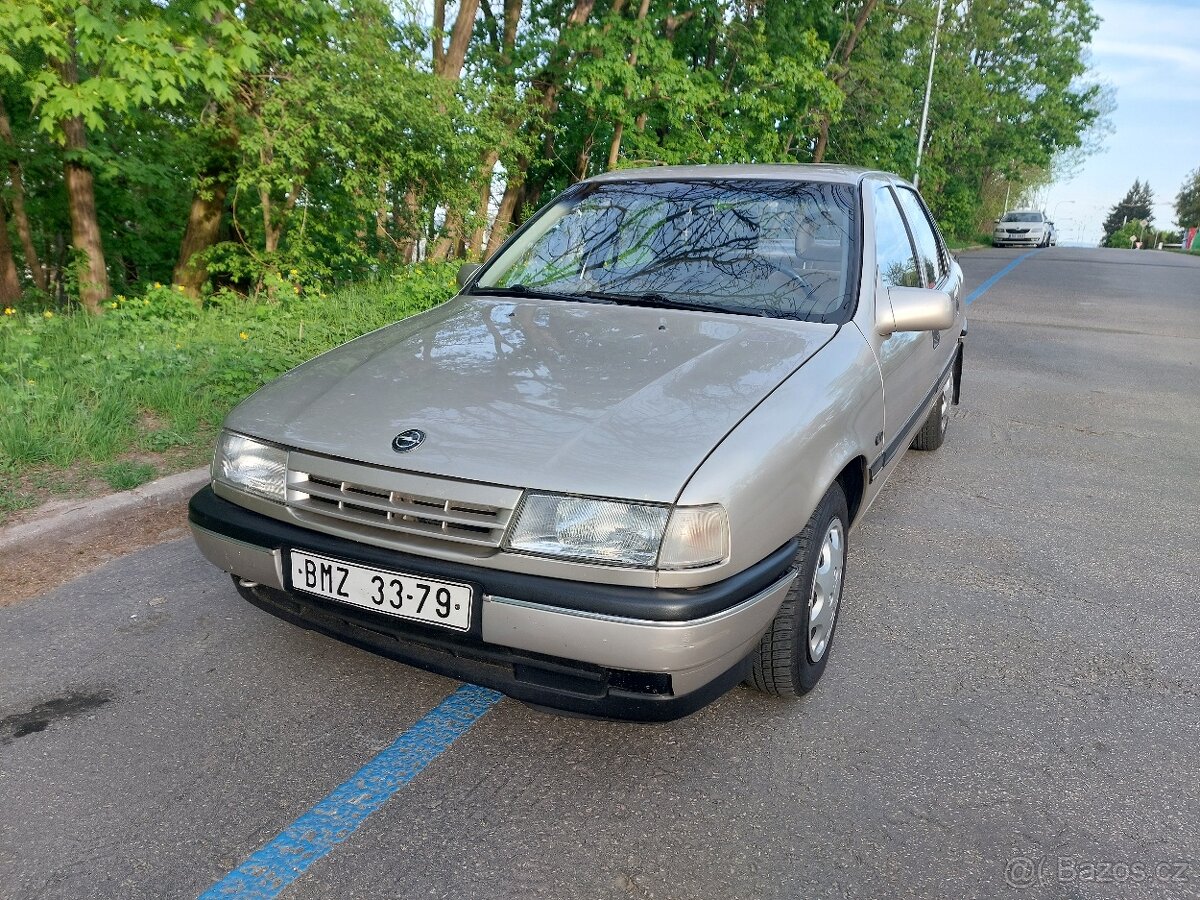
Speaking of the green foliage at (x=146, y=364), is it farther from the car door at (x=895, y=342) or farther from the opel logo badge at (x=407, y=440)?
the car door at (x=895, y=342)

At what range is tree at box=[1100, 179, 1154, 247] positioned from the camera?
108375mm

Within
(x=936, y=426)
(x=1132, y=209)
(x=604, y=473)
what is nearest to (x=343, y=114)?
(x=936, y=426)

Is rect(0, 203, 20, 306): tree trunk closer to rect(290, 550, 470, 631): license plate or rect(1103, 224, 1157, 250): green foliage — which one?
rect(290, 550, 470, 631): license plate

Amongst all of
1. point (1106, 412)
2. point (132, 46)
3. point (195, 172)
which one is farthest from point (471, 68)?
point (1106, 412)

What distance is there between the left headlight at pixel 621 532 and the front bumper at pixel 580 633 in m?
0.08

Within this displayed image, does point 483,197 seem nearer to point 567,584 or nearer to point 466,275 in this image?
point 466,275

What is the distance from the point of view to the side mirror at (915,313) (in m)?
3.18

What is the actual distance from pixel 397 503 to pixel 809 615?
48.0 inches

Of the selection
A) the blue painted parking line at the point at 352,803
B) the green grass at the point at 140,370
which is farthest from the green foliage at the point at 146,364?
the blue painted parking line at the point at 352,803

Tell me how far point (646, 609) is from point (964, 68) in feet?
112

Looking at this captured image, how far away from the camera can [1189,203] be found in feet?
307

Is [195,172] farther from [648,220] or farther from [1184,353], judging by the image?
[1184,353]

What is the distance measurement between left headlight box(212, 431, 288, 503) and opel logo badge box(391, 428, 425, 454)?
1.20 ft

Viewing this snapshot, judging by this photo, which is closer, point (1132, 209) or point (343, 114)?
point (343, 114)
